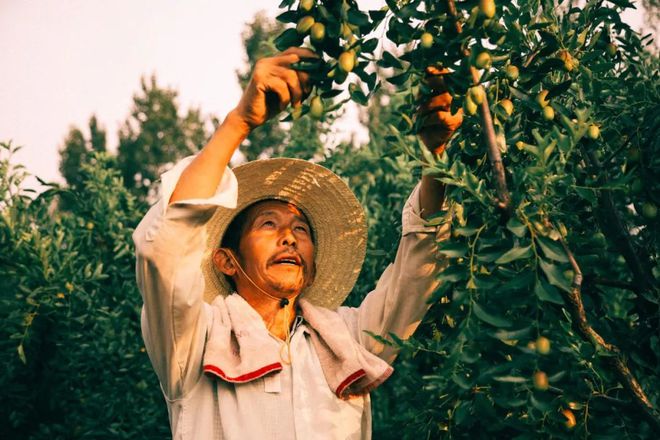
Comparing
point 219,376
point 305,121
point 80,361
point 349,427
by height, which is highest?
point 305,121

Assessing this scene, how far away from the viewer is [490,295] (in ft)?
6.05

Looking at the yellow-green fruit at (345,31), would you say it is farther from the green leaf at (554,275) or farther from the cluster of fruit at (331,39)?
the green leaf at (554,275)

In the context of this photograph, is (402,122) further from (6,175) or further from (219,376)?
(6,175)

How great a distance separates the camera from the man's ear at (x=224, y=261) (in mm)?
2691

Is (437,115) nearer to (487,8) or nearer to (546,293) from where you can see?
(487,8)

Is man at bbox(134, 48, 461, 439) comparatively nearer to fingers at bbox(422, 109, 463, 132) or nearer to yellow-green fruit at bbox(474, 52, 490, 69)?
fingers at bbox(422, 109, 463, 132)

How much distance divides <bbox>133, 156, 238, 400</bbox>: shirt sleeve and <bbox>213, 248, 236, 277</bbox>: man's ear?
1.43ft

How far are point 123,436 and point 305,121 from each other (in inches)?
89.2

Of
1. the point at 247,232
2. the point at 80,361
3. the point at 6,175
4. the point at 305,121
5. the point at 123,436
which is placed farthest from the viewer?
the point at 305,121

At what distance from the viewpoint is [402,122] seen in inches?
79.5

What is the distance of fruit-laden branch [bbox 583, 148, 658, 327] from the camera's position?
2059 mm

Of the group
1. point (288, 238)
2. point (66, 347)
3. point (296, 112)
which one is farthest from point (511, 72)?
point (66, 347)

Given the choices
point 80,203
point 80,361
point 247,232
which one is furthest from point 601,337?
point 80,203

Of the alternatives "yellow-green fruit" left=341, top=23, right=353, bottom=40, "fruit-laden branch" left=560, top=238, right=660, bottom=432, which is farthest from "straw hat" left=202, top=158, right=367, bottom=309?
"fruit-laden branch" left=560, top=238, right=660, bottom=432
